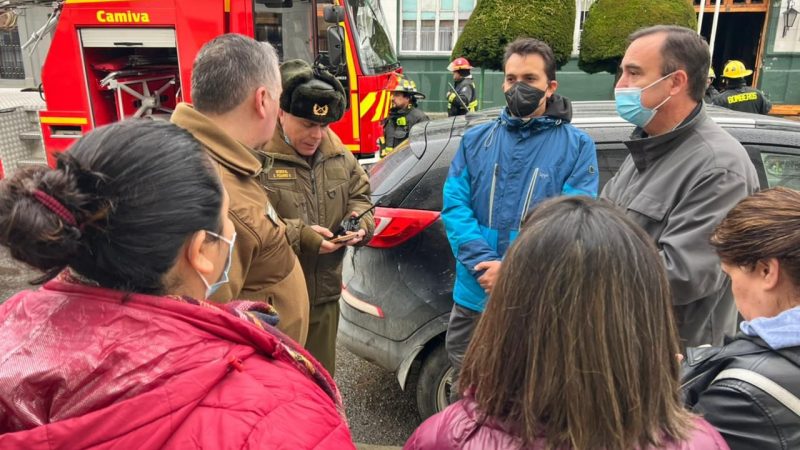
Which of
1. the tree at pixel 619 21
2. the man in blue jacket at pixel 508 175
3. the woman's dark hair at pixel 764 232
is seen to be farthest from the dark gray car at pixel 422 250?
the tree at pixel 619 21

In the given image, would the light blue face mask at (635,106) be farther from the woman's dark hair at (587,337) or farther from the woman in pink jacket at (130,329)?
the woman in pink jacket at (130,329)

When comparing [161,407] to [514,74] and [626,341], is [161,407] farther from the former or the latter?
[514,74]

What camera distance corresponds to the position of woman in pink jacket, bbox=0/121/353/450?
95 cm

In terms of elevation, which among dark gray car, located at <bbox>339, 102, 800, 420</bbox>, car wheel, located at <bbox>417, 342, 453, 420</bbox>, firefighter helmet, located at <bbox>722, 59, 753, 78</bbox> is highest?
firefighter helmet, located at <bbox>722, 59, 753, 78</bbox>

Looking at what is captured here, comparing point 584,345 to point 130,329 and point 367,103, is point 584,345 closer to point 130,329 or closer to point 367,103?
point 130,329

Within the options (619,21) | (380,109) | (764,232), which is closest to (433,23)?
(619,21)

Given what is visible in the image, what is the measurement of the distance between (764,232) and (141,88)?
7.01 meters

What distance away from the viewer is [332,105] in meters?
2.57

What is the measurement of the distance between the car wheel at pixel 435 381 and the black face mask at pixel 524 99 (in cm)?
127

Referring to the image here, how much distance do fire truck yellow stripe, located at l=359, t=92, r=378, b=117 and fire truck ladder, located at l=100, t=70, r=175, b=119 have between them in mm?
2254

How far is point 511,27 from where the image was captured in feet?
32.8

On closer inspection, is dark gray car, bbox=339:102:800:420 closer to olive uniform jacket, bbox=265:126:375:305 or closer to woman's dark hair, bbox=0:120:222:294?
olive uniform jacket, bbox=265:126:375:305

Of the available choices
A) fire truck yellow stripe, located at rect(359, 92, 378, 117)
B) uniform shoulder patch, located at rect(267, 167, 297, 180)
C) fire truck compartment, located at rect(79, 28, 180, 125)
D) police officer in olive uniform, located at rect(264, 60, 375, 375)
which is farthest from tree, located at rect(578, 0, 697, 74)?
uniform shoulder patch, located at rect(267, 167, 297, 180)

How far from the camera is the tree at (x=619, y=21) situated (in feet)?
33.2
